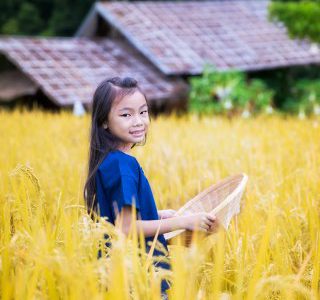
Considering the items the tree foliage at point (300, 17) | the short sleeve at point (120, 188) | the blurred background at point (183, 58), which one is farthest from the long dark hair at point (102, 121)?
the tree foliage at point (300, 17)

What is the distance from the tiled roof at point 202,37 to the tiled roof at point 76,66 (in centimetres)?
42

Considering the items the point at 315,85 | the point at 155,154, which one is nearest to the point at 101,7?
the point at 315,85

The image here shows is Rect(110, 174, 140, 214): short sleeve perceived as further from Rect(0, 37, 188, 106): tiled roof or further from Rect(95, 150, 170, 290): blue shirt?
Rect(0, 37, 188, 106): tiled roof

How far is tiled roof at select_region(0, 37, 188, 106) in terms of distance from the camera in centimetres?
940

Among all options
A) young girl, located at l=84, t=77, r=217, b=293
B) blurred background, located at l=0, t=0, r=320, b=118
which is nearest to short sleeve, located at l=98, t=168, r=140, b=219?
young girl, located at l=84, t=77, r=217, b=293

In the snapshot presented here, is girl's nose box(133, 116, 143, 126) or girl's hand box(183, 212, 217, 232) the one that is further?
girl's nose box(133, 116, 143, 126)

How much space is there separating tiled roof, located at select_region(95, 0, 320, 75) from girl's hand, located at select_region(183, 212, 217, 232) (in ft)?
27.9

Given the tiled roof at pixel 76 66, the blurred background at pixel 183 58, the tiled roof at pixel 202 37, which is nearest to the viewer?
the tiled roof at pixel 76 66

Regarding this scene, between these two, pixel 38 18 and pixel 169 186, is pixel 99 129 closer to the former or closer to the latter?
pixel 169 186

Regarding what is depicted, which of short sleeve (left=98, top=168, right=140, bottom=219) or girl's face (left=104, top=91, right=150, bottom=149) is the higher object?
girl's face (left=104, top=91, right=150, bottom=149)

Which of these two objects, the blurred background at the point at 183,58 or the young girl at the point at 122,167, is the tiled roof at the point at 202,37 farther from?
the young girl at the point at 122,167

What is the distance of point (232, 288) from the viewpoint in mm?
1533

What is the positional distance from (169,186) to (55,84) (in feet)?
22.2

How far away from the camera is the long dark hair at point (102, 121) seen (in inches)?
64.7
